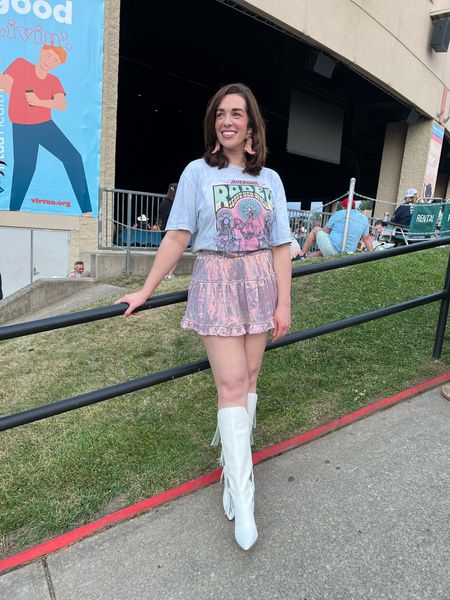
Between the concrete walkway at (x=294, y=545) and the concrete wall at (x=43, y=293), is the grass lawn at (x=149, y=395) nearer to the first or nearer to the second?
the concrete walkway at (x=294, y=545)

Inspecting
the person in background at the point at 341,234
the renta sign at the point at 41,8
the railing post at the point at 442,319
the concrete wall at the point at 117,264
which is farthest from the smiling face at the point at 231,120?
the renta sign at the point at 41,8

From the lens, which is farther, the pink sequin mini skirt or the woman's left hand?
the woman's left hand

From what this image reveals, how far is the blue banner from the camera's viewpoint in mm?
8766

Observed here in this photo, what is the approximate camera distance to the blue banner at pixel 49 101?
8.77 metres

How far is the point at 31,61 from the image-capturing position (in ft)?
28.9

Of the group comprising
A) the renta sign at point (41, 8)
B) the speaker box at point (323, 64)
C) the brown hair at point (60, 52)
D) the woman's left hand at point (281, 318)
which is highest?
the speaker box at point (323, 64)

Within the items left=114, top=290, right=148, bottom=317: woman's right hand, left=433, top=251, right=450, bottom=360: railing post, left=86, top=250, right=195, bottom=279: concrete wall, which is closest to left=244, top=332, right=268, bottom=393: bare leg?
left=114, top=290, right=148, bottom=317: woman's right hand

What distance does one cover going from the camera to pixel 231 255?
6.04 ft

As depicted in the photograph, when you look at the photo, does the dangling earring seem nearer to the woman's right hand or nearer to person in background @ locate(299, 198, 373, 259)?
the woman's right hand

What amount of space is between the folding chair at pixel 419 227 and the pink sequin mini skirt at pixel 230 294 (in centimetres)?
901

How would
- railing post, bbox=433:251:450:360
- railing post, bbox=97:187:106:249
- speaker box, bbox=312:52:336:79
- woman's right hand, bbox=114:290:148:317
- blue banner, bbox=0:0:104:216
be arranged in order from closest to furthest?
woman's right hand, bbox=114:290:148:317 < railing post, bbox=433:251:450:360 < blue banner, bbox=0:0:104:216 < railing post, bbox=97:187:106:249 < speaker box, bbox=312:52:336:79

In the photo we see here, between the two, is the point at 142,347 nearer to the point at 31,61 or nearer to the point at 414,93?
the point at 31,61

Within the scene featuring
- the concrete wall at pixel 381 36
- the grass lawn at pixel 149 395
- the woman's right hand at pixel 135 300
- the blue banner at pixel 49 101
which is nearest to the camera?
the woman's right hand at pixel 135 300

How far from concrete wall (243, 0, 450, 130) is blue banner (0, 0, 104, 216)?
3.52 metres
